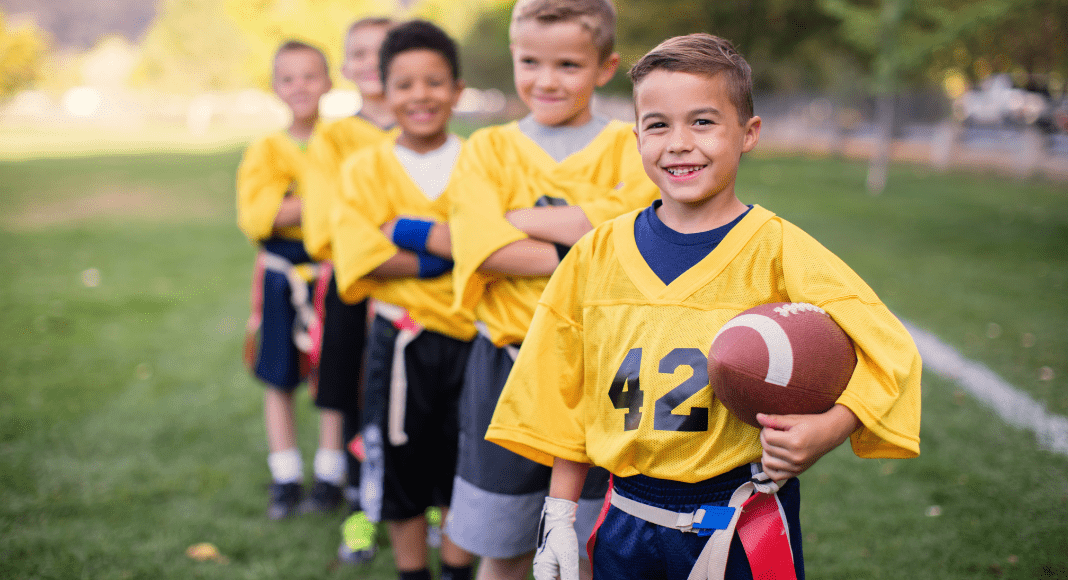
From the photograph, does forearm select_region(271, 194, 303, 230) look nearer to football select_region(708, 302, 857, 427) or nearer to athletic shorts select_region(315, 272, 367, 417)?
athletic shorts select_region(315, 272, 367, 417)

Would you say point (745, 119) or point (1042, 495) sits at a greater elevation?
point (745, 119)

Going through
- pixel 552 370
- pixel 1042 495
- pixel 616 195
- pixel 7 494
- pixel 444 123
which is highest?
pixel 444 123

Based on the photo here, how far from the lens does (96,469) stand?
13.6 feet

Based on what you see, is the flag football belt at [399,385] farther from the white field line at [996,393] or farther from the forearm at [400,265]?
the white field line at [996,393]

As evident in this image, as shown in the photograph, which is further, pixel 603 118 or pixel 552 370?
pixel 603 118

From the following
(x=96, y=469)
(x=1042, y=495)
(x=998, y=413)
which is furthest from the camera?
(x=998, y=413)

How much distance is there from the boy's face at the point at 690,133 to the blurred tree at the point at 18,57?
49.8 meters

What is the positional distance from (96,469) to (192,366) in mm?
1903

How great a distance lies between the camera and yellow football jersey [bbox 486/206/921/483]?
153cm

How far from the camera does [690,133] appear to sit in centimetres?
165

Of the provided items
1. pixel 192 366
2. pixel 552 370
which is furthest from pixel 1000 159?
pixel 552 370

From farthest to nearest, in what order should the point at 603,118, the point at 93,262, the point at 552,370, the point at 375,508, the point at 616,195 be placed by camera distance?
the point at 93,262 → the point at 375,508 → the point at 603,118 → the point at 616,195 → the point at 552,370

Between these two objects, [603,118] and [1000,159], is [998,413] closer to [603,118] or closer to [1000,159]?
[603,118]

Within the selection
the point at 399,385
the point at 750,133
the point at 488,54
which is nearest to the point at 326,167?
the point at 399,385
